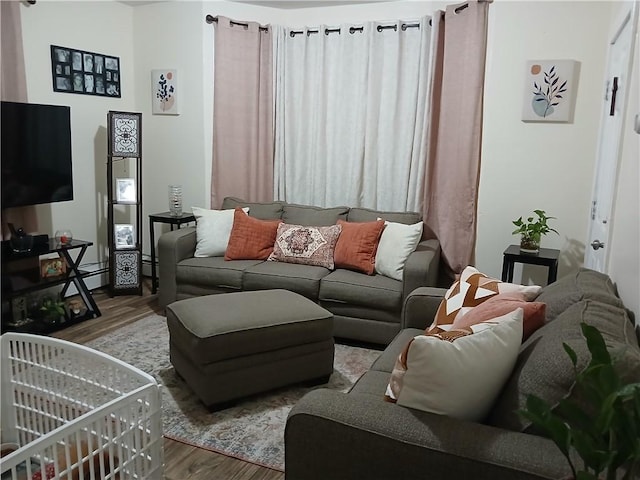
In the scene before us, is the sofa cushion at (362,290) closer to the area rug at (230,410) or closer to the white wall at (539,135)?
the area rug at (230,410)

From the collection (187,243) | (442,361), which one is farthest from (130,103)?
(442,361)

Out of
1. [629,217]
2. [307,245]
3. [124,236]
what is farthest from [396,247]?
[124,236]

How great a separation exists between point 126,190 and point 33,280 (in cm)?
113

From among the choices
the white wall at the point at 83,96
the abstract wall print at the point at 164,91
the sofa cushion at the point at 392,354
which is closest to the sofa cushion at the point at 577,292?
the sofa cushion at the point at 392,354

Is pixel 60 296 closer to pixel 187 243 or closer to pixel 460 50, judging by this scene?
pixel 187 243

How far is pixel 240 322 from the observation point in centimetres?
257

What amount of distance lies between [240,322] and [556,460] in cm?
163

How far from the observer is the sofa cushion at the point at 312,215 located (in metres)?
4.04

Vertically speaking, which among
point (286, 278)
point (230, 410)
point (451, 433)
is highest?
point (451, 433)

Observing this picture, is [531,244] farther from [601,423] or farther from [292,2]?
[601,423]

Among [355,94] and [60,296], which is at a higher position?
[355,94]

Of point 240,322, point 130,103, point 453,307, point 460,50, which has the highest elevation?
point 460,50

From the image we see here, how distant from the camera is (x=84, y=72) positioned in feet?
14.1

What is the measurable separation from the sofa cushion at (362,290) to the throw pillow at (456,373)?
5.92 feet
